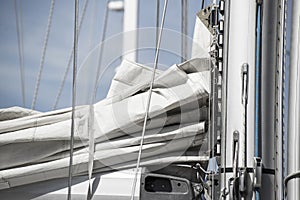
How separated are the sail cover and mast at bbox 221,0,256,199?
0.15 meters

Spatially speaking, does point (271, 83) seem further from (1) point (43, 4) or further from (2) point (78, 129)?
(1) point (43, 4)

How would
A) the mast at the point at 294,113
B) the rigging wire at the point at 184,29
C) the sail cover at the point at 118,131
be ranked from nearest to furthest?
1. the mast at the point at 294,113
2. the sail cover at the point at 118,131
3. the rigging wire at the point at 184,29

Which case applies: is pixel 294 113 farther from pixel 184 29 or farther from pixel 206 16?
pixel 184 29

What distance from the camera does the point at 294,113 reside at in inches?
65.4

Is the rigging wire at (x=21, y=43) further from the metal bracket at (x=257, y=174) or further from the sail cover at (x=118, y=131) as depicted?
the metal bracket at (x=257, y=174)

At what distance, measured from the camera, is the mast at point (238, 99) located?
1.64 m

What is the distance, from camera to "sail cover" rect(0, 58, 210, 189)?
6.01ft

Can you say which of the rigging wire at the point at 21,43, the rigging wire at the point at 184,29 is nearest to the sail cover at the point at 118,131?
the rigging wire at the point at 184,29

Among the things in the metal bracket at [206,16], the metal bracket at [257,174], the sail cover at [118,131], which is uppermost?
the metal bracket at [206,16]

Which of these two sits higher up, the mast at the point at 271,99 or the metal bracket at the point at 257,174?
the mast at the point at 271,99

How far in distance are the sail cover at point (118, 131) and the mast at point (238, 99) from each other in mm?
153

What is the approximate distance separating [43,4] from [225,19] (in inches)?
39.9

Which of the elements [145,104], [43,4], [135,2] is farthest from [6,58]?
[135,2]

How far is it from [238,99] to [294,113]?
13cm
